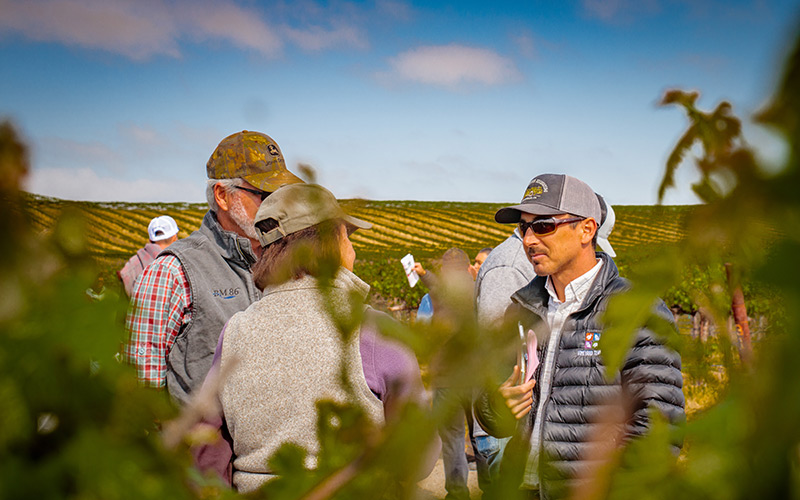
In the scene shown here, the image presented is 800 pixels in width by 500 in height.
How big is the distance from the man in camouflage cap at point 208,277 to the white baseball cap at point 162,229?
7.71 ft

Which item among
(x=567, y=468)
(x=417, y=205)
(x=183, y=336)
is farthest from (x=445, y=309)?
(x=417, y=205)

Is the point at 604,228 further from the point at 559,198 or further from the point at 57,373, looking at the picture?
the point at 57,373

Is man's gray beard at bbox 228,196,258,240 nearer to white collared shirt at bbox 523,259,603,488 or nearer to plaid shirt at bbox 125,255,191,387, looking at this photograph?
plaid shirt at bbox 125,255,191,387

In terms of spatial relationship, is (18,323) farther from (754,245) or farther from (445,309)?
(754,245)

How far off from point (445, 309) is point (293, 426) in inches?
71.3

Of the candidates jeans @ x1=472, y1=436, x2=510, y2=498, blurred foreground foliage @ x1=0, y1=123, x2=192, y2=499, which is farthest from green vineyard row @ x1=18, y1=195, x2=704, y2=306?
jeans @ x1=472, y1=436, x2=510, y2=498

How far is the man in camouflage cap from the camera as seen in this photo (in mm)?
2705

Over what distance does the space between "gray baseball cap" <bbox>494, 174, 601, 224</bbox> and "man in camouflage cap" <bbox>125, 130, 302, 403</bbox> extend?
1.28m

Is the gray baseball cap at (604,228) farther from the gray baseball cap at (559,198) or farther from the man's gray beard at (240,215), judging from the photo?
the man's gray beard at (240,215)

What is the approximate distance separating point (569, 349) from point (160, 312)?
192 centimetres

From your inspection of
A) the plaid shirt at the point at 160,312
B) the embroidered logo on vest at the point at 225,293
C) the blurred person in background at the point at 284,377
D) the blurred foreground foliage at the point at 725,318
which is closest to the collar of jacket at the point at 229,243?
the embroidered logo on vest at the point at 225,293

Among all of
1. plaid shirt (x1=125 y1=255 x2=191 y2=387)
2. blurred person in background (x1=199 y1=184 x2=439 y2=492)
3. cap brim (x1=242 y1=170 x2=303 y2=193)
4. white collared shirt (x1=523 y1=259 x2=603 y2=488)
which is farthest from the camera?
cap brim (x1=242 y1=170 x2=303 y2=193)

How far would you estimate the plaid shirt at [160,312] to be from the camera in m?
2.65

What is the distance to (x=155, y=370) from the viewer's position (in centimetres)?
271
